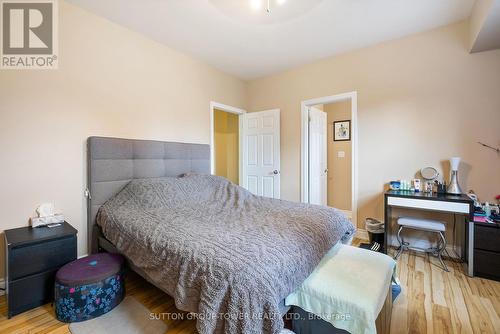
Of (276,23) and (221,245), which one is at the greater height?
(276,23)

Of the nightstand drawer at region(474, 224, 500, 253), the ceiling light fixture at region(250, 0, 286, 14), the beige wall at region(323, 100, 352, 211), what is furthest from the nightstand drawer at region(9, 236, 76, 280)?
the beige wall at region(323, 100, 352, 211)

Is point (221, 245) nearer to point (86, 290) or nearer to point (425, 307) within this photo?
point (86, 290)

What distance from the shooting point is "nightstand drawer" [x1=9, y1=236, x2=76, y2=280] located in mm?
1669

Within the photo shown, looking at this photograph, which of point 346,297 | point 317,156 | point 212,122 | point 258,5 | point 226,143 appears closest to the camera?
point 346,297

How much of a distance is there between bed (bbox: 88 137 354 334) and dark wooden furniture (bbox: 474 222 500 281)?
1283 mm

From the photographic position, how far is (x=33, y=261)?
68.7 inches

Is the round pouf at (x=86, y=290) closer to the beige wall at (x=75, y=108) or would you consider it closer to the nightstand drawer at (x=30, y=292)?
the nightstand drawer at (x=30, y=292)

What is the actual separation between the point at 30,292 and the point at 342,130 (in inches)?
198

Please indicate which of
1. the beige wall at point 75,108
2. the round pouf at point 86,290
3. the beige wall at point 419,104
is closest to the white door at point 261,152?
the beige wall at point 419,104

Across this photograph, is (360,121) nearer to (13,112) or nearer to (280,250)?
(280,250)

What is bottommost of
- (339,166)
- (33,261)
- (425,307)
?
(425,307)

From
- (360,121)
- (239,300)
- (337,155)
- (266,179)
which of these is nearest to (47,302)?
(239,300)

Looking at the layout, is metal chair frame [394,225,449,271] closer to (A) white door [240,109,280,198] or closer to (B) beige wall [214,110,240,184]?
Answer: (A) white door [240,109,280,198]

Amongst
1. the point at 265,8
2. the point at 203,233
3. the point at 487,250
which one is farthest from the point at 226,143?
the point at 487,250
